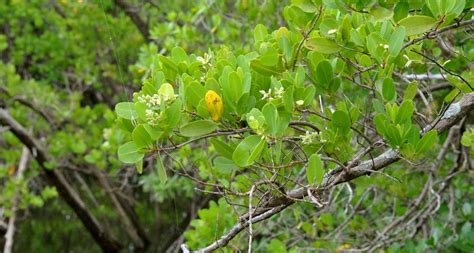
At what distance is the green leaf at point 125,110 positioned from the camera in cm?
148

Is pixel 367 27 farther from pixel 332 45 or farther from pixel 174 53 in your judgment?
pixel 174 53

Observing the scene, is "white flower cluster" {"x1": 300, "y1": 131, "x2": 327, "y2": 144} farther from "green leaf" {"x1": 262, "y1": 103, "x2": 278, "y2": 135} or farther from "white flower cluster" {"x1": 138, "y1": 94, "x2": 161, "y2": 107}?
"white flower cluster" {"x1": 138, "y1": 94, "x2": 161, "y2": 107}

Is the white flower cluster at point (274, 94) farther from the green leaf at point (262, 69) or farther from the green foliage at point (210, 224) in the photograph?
the green foliage at point (210, 224)

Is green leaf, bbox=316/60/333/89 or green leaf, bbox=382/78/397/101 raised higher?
green leaf, bbox=316/60/333/89

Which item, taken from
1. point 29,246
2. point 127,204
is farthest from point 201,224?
point 29,246

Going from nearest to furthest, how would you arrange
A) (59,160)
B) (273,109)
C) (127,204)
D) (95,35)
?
(273,109), (59,160), (95,35), (127,204)

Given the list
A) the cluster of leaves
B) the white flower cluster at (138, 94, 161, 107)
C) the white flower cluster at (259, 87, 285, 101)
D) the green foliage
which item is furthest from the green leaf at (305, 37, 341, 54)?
the green foliage

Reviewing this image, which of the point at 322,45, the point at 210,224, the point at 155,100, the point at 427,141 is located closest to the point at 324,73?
the point at 322,45

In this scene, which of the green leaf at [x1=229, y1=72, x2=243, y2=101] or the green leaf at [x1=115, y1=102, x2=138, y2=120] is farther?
the green leaf at [x1=115, y1=102, x2=138, y2=120]

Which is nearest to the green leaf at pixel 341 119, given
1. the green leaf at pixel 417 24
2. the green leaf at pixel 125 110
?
the green leaf at pixel 417 24

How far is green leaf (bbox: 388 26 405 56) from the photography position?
1.41 m

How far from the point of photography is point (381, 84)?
1.51m

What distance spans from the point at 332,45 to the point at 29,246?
7.84 m

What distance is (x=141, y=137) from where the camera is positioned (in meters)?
1.41
